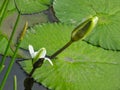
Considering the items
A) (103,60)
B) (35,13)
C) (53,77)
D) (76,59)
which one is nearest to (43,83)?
(53,77)

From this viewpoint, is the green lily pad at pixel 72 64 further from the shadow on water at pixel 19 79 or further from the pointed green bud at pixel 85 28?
the pointed green bud at pixel 85 28

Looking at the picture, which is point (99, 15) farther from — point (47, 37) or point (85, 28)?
point (85, 28)

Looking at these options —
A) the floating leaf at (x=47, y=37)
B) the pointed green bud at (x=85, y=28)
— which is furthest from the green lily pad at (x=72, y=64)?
the pointed green bud at (x=85, y=28)

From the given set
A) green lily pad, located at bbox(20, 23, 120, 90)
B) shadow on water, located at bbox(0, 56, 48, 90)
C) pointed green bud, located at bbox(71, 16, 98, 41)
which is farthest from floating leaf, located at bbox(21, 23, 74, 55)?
pointed green bud, located at bbox(71, 16, 98, 41)

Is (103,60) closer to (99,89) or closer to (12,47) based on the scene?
(99,89)

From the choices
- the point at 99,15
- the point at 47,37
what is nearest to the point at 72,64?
the point at 47,37

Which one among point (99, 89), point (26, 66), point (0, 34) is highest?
point (0, 34)
